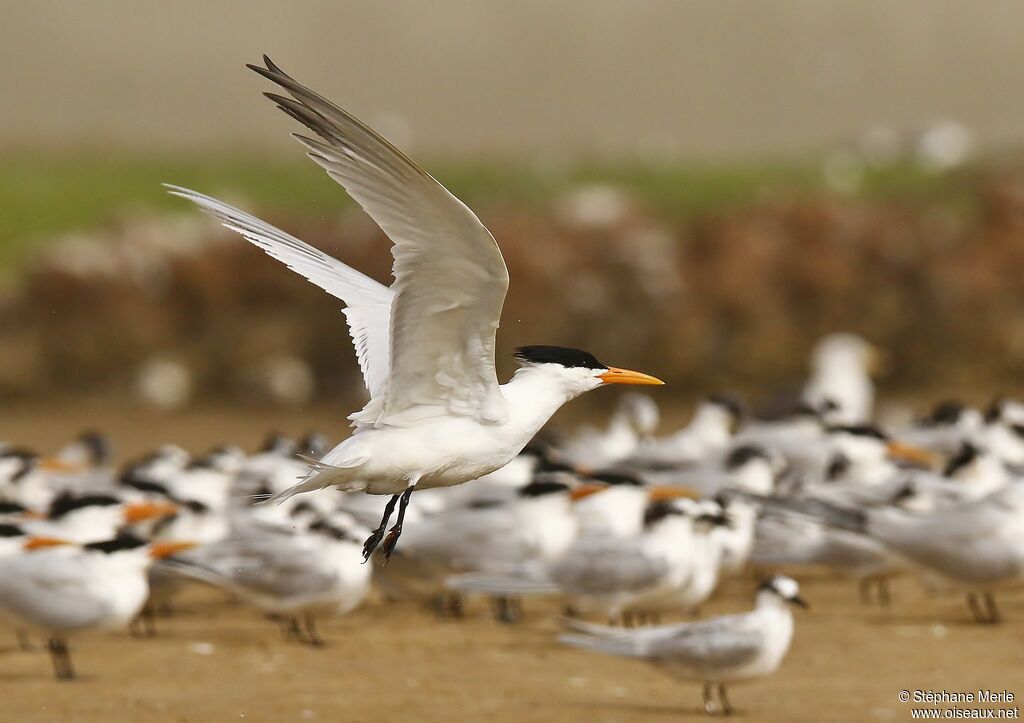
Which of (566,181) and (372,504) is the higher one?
(566,181)

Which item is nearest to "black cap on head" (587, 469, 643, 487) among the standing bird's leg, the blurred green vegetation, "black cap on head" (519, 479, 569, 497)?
"black cap on head" (519, 479, 569, 497)

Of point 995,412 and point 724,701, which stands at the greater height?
point 995,412

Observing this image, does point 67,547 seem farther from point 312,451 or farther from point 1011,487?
point 1011,487

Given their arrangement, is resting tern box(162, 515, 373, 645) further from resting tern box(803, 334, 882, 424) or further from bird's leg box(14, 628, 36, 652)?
resting tern box(803, 334, 882, 424)

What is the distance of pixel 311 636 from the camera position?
26.2 feet

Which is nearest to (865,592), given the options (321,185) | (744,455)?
(744,455)

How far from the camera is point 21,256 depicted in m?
23.5

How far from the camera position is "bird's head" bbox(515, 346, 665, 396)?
484cm

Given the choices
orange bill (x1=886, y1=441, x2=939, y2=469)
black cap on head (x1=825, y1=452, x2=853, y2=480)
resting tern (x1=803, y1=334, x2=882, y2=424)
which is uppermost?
resting tern (x1=803, y1=334, x2=882, y2=424)

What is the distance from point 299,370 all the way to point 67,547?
38.3 ft

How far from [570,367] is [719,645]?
2.08 metres

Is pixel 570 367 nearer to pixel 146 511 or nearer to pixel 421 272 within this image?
pixel 421 272

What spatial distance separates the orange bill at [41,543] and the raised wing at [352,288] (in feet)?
8.23

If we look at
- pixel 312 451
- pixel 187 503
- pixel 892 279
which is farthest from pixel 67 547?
pixel 892 279
